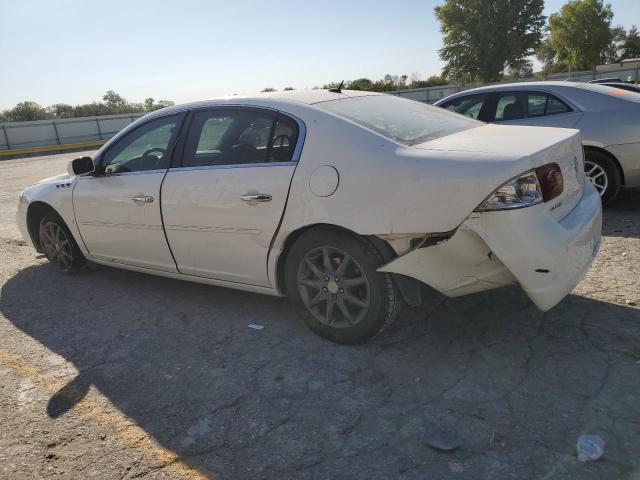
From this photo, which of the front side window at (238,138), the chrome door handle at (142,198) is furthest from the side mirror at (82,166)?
the front side window at (238,138)

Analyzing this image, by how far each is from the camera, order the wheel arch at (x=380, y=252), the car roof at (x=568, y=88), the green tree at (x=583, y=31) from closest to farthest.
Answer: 1. the wheel arch at (x=380, y=252)
2. the car roof at (x=568, y=88)
3. the green tree at (x=583, y=31)

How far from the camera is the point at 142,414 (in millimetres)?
2846

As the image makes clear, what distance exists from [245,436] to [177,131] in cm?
246

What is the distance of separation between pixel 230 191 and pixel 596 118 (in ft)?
14.5

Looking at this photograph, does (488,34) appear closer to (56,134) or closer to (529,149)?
(56,134)

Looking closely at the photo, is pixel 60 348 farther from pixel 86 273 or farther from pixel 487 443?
pixel 487 443

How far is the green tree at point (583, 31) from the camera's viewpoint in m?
62.2

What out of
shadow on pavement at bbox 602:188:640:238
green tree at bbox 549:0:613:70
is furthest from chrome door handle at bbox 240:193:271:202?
green tree at bbox 549:0:613:70

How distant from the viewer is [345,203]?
3025 mm

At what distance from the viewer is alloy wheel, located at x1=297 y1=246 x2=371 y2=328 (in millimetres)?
3232

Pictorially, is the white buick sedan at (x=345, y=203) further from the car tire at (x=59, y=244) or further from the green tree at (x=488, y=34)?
the green tree at (x=488, y=34)

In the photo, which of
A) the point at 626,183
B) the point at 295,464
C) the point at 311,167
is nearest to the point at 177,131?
the point at 311,167

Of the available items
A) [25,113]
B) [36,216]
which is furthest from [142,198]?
[25,113]

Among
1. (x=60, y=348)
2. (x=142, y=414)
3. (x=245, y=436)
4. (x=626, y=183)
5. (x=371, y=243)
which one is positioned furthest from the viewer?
(x=626, y=183)
